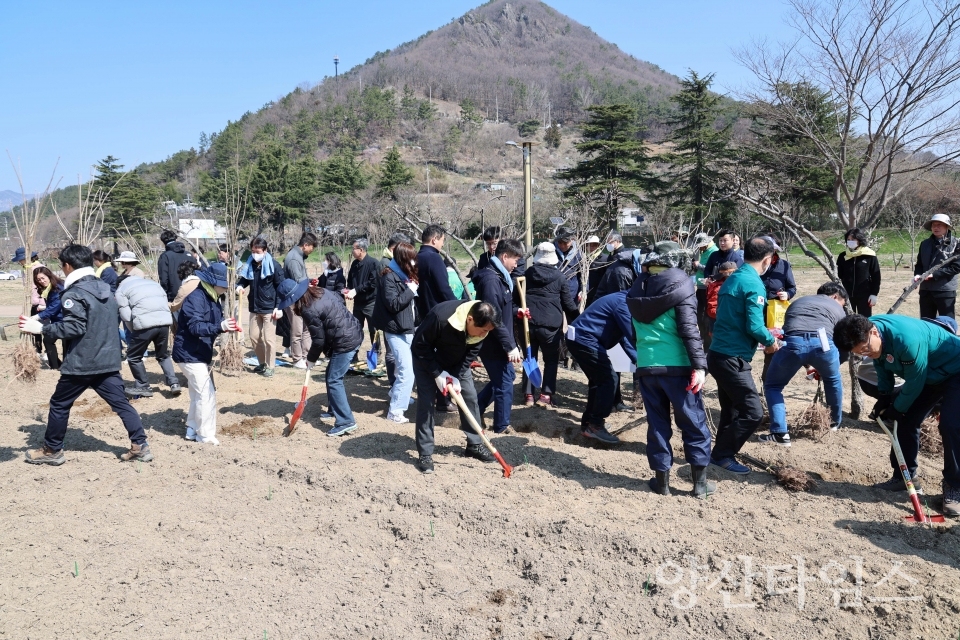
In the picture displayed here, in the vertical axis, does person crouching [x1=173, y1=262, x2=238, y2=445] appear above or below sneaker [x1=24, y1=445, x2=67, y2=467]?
above

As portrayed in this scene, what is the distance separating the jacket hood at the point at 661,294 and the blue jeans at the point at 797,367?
1.33 meters

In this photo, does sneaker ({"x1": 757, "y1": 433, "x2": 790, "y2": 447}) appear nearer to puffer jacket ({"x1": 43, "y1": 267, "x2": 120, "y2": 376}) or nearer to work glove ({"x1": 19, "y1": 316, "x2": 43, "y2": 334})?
puffer jacket ({"x1": 43, "y1": 267, "x2": 120, "y2": 376})

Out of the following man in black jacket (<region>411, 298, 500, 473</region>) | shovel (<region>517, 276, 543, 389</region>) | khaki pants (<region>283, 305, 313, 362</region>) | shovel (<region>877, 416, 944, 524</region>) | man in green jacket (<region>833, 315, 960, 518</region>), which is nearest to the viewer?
man in green jacket (<region>833, 315, 960, 518</region>)

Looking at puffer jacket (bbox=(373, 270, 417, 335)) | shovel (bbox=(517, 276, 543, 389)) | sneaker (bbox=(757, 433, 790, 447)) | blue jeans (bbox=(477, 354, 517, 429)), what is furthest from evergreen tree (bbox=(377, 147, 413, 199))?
sneaker (bbox=(757, 433, 790, 447))

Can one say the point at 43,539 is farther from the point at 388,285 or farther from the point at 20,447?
the point at 388,285

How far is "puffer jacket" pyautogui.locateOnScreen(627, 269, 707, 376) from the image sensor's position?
4.20 metres

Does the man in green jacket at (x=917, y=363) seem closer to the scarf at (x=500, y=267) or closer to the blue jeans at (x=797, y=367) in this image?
the blue jeans at (x=797, y=367)

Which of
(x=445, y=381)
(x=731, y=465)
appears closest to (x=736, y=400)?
(x=731, y=465)

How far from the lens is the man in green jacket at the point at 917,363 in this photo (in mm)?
3801

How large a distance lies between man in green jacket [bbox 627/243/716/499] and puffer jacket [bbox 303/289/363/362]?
2.48 metres

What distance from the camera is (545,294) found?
626 cm

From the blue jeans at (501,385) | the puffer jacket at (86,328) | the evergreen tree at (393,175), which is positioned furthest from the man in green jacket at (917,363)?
the evergreen tree at (393,175)

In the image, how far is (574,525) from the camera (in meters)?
4.03

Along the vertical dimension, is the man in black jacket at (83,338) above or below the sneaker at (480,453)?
above
